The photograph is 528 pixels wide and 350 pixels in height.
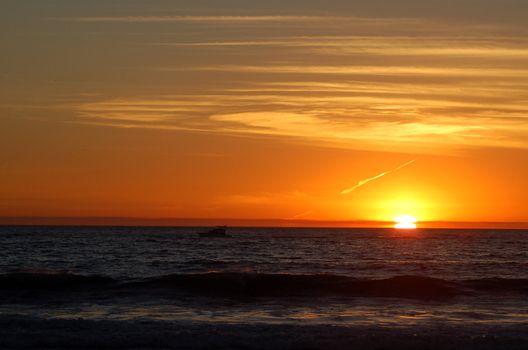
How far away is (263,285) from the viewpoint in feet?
112

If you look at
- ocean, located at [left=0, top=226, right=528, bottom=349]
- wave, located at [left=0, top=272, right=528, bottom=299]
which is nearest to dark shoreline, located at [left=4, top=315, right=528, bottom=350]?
ocean, located at [left=0, top=226, right=528, bottom=349]

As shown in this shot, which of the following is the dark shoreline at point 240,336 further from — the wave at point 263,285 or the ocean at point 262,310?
the wave at point 263,285

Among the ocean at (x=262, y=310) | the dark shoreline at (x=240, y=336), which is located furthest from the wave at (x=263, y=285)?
the dark shoreline at (x=240, y=336)

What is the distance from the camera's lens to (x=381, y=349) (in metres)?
18.7

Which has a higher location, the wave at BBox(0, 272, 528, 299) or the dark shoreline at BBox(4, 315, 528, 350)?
the wave at BBox(0, 272, 528, 299)

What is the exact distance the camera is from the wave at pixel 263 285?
32125mm

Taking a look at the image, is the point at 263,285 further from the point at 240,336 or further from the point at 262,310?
the point at 240,336

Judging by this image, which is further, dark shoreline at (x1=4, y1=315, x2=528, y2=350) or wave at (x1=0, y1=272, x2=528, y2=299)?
wave at (x1=0, y1=272, x2=528, y2=299)

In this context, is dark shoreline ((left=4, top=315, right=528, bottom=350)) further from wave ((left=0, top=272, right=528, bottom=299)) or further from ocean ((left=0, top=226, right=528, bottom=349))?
wave ((left=0, top=272, right=528, bottom=299))

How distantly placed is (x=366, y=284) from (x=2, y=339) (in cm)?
1937

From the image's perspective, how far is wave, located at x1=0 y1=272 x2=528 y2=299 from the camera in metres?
32.1

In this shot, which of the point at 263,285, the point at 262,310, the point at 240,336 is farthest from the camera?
the point at 263,285

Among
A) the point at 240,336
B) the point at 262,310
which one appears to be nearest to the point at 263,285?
the point at 262,310

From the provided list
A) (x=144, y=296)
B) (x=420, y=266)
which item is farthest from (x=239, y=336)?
(x=420, y=266)
